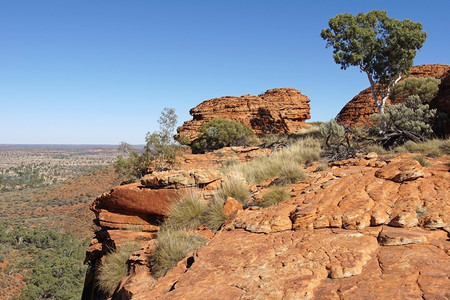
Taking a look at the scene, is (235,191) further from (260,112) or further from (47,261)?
(47,261)

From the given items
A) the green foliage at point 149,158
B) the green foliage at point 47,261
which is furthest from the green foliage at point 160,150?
the green foliage at point 47,261

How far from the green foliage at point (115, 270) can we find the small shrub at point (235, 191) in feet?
6.67

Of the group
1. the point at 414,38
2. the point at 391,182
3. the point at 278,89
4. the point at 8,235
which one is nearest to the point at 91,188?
the point at 8,235

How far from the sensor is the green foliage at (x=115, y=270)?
18.5 ft

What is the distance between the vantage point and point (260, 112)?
1310 inches

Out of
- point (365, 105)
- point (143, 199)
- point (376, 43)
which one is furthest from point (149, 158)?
point (365, 105)

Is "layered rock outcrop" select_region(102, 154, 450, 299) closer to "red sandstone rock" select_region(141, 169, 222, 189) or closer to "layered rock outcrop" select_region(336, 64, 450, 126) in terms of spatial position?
"red sandstone rock" select_region(141, 169, 222, 189)

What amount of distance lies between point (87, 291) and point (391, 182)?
8.19 meters

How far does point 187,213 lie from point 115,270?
67.8 inches

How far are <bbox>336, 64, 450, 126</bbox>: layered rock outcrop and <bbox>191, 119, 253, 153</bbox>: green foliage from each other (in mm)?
9925

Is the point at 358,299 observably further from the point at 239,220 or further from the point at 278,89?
the point at 278,89

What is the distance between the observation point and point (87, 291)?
845cm

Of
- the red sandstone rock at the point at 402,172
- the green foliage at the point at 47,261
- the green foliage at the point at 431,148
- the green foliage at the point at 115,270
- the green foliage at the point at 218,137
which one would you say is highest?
the green foliage at the point at 218,137

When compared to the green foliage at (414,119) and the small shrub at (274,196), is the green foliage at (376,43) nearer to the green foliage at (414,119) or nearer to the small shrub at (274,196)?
the green foliage at (414,119)
